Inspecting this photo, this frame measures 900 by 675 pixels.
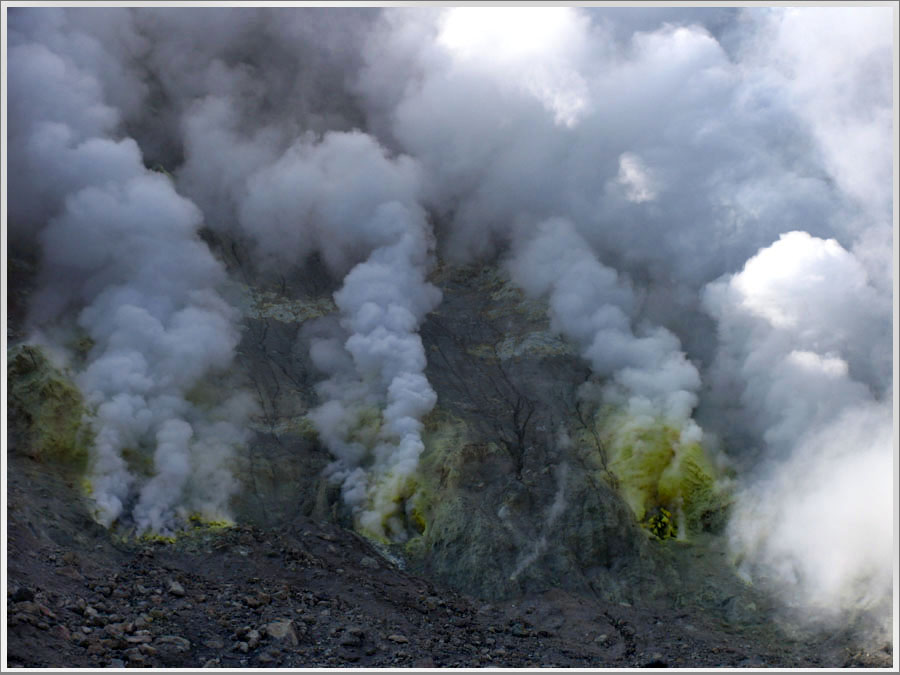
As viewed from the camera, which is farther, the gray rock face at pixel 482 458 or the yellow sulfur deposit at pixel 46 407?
the gray rock face at pixel 482 458

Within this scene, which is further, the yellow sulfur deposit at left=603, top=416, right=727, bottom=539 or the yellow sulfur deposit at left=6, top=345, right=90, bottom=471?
the yellow sulfur deposit at left=603, top=416, right=727, bottom=539

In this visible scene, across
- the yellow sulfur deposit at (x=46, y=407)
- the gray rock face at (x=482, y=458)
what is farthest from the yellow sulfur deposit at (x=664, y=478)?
the yellow sulfur deposit at (x=46, y=407)

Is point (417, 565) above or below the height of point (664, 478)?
below

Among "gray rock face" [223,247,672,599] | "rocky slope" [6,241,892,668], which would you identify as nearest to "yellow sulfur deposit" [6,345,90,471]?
"rocky slope" [6,241,892,668]

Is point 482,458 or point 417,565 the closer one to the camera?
point 417,565

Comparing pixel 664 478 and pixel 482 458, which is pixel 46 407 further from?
pixel 664 478

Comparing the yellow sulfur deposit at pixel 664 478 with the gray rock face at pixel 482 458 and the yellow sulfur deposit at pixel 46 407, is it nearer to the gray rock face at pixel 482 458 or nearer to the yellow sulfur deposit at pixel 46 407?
the gray rock face at pixel 482 458

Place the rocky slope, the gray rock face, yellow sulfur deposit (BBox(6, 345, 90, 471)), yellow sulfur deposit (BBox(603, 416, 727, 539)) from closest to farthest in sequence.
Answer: the rocky slope → yellow sulfur deposit (BBox(6, 345, 90, 471)) → the gray rock face → yellow sulfur deposit (BBox(603, 416, 727, 539))

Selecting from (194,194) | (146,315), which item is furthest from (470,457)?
(194,194)

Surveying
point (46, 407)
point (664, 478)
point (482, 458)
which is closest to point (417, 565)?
point (482, 458)

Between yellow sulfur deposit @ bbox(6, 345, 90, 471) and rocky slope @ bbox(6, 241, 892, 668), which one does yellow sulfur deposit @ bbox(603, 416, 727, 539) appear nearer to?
rocky slope @ bbox(6, 241, 892, 668)

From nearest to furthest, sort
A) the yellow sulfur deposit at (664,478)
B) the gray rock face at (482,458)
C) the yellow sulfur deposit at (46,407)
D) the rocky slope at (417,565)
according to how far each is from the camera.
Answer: the rocky slope at (417,565), the yellow sulfur deposit at (46,407), the gray rock face at (482,458), the yellow sulfur deposit at (664,478)
